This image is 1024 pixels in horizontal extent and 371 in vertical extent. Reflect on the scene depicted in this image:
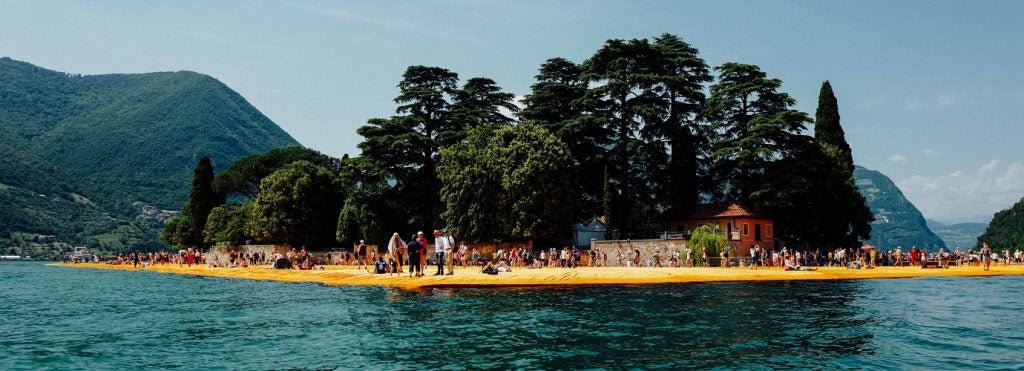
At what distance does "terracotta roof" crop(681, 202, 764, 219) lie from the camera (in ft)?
172

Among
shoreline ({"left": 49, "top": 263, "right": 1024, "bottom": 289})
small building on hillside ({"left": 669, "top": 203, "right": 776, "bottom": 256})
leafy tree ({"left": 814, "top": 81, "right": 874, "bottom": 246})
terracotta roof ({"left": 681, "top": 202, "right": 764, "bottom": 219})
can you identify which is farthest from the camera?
leafy tree ({"left": 814, "top": 81, "right": 874, "bottom": 246})

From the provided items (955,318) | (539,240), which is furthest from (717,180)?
(955,318)

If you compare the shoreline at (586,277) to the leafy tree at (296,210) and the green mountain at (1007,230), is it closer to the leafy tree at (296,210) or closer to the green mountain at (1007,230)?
the leafy tree at (296,210)

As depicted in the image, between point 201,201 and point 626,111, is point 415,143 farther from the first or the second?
point 201,201

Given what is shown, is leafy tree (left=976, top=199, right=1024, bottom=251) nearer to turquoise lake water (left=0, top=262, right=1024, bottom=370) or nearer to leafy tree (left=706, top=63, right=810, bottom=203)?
leafy tree (left=706, top=63, right=810, bottom=203)

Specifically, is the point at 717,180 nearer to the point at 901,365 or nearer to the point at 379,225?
the point at 379,225

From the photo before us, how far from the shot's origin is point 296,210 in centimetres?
6175

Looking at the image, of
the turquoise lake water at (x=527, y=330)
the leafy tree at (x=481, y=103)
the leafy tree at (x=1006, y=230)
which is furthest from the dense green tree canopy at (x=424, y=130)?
the leafy tree at (x=1006, y=230)

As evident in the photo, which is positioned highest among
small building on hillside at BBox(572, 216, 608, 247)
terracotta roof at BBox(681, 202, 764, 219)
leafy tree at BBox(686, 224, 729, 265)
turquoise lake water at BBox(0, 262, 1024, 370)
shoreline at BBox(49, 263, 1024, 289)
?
terracotta roof at BBox(681, 202, 764, 219)

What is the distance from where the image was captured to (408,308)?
21.4m

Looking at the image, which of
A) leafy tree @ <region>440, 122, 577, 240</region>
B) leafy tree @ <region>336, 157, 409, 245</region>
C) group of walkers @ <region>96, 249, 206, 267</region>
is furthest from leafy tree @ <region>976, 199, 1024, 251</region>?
group of walkers @ <region>96, 249, 206, 267</region>

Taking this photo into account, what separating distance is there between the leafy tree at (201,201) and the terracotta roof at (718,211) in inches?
2149

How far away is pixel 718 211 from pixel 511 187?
16.5m

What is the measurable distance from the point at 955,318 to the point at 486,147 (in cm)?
3617
